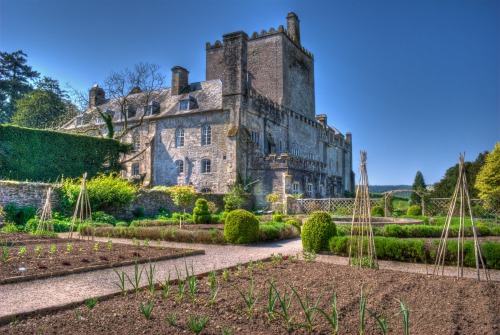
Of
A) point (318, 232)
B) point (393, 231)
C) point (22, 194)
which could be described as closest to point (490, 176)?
point (393, 231)

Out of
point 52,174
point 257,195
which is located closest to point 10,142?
point 52,174

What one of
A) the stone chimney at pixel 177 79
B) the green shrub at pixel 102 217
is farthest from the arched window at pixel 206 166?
the green shrub at pixel 102 217

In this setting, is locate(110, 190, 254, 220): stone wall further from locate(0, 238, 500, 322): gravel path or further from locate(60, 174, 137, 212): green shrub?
locate(0, 238, 500, 322): gravel path

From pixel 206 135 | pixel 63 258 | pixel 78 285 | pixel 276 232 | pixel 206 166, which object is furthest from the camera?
pixel 206 135

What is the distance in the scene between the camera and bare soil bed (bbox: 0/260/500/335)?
13.9ft

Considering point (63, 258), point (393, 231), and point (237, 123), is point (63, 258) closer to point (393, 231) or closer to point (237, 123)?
point (393, 231)

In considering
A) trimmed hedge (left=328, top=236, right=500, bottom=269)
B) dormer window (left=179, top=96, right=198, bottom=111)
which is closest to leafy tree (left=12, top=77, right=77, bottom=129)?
dormer window (left=179, top=96, right=198, bottom=111)

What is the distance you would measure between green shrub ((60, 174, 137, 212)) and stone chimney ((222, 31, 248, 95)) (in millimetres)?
12142

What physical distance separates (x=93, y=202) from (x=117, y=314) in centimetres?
1625

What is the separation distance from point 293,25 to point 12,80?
35.4 metres

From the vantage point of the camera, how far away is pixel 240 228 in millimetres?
12531

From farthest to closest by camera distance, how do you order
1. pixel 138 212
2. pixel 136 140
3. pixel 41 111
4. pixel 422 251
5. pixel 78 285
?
pixel 41 111 < pixel 136 140 < pixel 138 212 < pixel 422 251 < pixel 78 285

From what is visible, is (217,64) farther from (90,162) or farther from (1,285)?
(1,285)

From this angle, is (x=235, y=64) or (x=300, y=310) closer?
(x=300, y=310)
